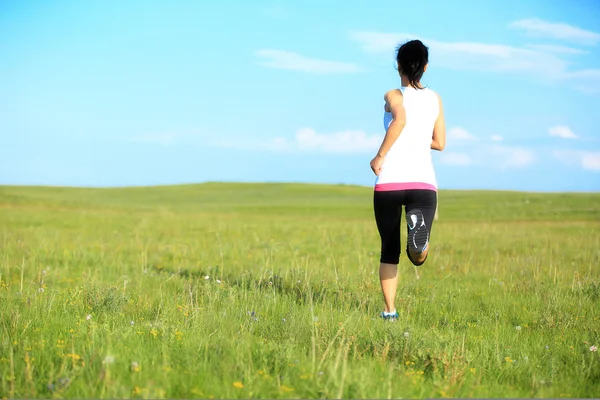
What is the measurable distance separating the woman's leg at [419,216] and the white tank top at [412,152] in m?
0.09

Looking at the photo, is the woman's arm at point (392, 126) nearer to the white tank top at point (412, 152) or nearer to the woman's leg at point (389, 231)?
the white tank top at point (412, 152)

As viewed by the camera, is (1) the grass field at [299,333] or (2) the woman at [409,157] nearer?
(1) the grass field at [299,333]

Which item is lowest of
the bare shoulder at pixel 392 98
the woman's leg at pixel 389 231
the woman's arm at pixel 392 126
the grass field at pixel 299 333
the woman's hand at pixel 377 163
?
the grass field at pixel 299 333

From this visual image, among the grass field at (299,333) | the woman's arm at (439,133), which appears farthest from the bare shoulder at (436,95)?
the grass field at (299,333)

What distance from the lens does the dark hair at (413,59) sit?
566cm

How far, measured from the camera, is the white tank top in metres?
5.65

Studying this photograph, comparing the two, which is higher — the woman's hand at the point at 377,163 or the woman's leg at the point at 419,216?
the woman's hand at the point at 377,163

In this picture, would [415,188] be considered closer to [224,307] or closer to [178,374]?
[224,307]

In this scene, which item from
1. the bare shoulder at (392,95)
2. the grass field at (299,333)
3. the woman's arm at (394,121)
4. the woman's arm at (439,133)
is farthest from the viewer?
the woman's arm at (439,133)

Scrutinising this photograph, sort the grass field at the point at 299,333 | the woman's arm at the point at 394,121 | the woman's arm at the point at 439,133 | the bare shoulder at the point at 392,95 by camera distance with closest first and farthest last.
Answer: the grass field at the point at 299,333, the woman's arm at the point at 394,121, the bare shoulder at the point at 392,95, the woman's arm at the point at 439,133

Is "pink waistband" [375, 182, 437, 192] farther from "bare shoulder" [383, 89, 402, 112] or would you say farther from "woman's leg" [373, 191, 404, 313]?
"bare shoulder" [383, 89, 402, 112]

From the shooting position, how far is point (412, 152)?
568 centimetres

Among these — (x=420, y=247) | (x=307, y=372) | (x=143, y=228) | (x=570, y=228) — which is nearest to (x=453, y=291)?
(x=420, y=247)

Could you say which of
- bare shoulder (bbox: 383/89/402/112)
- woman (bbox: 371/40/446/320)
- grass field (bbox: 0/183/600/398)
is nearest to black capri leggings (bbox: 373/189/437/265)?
woman (bbox: 371/40/446/320)
